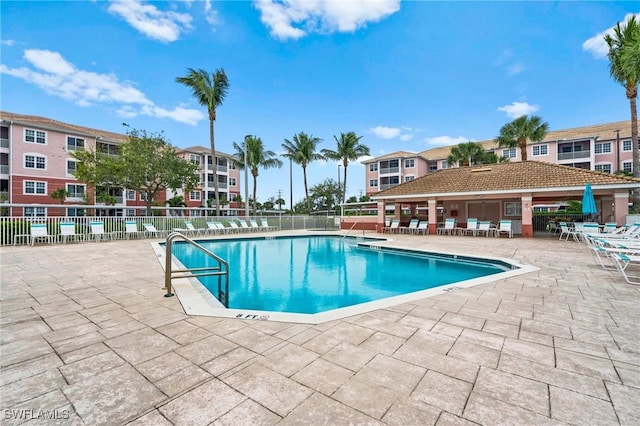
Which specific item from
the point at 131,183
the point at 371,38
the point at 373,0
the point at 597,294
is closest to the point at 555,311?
the point at 597,294

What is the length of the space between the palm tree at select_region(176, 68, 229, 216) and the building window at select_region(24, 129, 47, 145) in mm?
16253

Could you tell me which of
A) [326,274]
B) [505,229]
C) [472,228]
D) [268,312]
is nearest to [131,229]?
[326,274]

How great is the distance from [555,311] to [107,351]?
511 cm

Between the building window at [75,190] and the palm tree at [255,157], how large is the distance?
15.7 m

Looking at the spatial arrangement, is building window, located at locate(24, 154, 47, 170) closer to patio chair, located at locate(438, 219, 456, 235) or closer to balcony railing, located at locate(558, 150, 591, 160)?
patio chair, located at locate(438, 219, 456, 235)

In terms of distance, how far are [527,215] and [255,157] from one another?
949 inches

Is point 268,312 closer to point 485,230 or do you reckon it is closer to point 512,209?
point 485,230

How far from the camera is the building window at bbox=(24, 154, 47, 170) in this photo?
25.5 metres

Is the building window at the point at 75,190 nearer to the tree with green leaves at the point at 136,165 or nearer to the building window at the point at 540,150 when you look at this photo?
the tree with green leaves at the point at 136,165

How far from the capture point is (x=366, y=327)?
3113 mm

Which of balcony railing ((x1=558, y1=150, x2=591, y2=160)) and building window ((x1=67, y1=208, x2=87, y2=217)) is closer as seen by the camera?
building window ((x1=67, y1=208, x2=87, y2=217))

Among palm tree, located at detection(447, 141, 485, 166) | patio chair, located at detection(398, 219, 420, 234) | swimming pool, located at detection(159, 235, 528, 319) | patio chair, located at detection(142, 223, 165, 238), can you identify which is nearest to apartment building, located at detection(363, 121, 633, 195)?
palm tree, located at detection(447, 141, 485, 166)

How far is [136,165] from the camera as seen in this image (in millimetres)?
20141

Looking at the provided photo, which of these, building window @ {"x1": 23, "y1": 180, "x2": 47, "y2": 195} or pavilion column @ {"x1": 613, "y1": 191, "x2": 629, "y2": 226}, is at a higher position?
building window @ {"x1": 23, "y1": 180, "x2": 47, "y2": 195}
